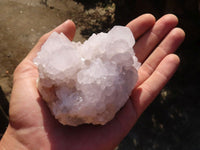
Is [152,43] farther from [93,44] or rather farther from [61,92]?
[61,92]

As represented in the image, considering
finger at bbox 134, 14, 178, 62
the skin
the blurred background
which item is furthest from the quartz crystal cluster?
the blurred background

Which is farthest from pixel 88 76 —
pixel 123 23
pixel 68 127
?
pixel 123 23

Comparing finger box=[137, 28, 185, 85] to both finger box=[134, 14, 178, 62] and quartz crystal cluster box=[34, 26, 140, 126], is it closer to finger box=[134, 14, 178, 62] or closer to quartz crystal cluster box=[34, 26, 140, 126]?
finger box=[134, 14, 178, 62]

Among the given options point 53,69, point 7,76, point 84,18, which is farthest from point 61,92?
point 84,18

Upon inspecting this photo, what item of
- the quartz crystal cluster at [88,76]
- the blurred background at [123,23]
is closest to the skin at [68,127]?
the quartz crystal cluster at [88,76]

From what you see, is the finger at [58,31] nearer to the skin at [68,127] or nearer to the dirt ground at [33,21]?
the skin at [68,127]

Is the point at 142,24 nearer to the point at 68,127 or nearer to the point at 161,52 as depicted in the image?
the point at 161,52
